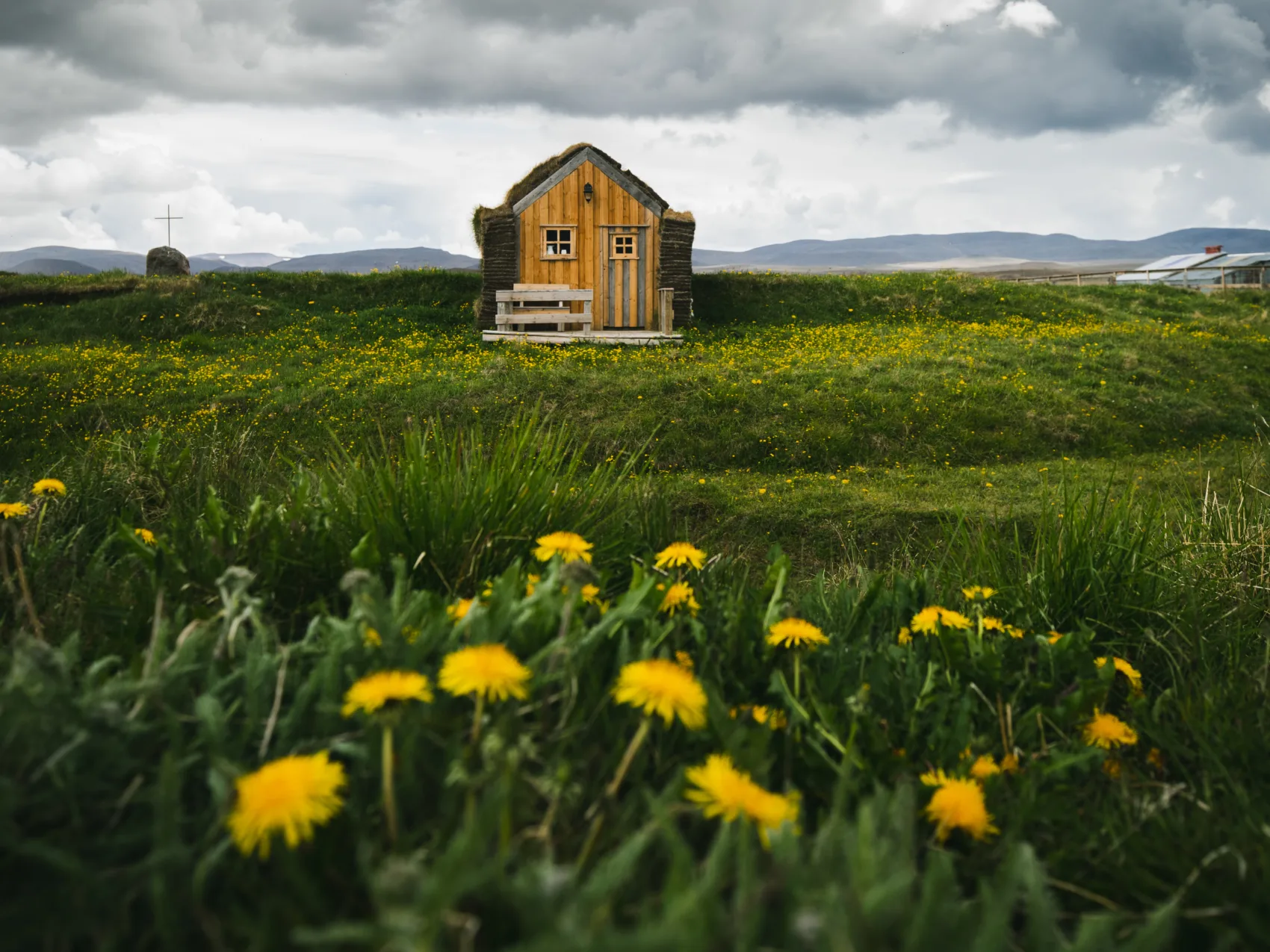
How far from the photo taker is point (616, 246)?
1953 centimetres

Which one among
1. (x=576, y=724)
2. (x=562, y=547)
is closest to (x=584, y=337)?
(x=562, y=547)

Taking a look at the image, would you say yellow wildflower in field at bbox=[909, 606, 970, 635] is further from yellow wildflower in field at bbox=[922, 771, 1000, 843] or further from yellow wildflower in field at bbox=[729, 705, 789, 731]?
yellow wildflower in field at bbox=[922, 771, 1000, 843]

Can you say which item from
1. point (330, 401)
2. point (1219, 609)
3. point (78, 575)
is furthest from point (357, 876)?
point (330, 401)

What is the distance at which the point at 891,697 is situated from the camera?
76.8 inches

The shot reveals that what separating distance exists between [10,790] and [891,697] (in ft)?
5.09

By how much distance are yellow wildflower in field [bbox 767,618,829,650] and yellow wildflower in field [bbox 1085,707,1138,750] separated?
1.97ft

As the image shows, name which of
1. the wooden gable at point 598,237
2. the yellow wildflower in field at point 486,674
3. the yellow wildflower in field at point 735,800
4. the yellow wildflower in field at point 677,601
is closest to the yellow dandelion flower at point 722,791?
the yellow wildflower in field at point 735,800

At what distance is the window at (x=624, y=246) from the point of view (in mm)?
19516

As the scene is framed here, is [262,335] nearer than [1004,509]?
No

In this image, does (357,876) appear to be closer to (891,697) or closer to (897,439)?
(891,697)

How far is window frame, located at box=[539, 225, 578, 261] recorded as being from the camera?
19156mm

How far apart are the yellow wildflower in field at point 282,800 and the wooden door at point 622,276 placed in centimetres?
1883

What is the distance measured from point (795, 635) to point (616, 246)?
60.6 feet

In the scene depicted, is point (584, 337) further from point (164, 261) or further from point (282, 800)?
point (282, 800)
